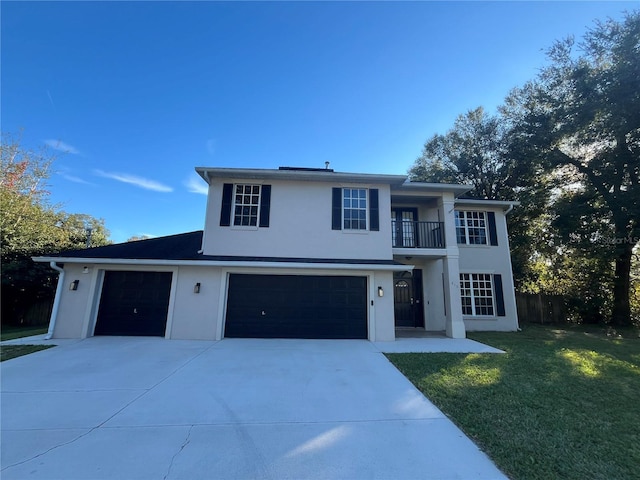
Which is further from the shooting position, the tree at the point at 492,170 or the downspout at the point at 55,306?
the tree at the point at 492,170

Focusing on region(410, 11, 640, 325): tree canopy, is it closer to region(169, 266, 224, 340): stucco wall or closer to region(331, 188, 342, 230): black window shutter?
region(331, 188, 342, 230): black window shutter

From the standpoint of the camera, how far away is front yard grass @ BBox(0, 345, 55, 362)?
6.50m

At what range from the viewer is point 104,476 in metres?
2.56

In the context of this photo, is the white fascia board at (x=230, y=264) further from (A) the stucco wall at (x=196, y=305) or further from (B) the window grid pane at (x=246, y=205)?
(B) the window grid pane at (x=246, y=205)

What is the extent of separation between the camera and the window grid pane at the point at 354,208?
9.52 metres

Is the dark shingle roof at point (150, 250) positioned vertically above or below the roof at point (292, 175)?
below

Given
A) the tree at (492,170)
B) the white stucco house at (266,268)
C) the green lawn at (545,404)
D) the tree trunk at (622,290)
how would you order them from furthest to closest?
the tree at (492,170) → the tree trunk at (622,290) → the white stucco house at (266,268) → the green lawn at (545,404)

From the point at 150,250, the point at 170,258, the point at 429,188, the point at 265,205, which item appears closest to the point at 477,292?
the point at 429,188

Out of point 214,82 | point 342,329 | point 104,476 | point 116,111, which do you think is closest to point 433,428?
point 104,476

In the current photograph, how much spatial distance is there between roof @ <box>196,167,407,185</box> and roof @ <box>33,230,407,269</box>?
108 inches

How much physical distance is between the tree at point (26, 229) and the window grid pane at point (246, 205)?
36.2 feet

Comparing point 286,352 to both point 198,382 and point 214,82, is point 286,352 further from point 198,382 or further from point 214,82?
point 214,82

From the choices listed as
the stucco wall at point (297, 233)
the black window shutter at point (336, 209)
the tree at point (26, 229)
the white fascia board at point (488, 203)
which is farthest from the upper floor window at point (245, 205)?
the tree at point (26, 229)

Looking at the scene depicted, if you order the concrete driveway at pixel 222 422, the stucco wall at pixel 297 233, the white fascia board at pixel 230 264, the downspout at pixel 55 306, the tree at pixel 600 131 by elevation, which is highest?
the tree at pixel 600 131
